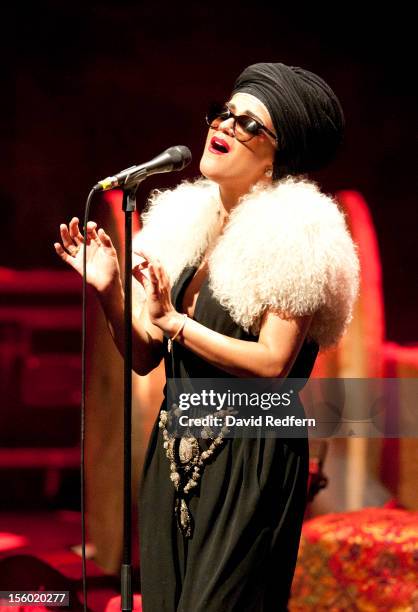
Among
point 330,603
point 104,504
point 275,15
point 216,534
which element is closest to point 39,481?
point 104,504

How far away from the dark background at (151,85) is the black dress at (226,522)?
1.26 meters

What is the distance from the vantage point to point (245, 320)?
2299mm

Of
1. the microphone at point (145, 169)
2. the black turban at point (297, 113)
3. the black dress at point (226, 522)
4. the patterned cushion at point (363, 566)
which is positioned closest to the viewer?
the microphone at point (145, 169)

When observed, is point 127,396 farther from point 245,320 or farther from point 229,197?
point 229,197

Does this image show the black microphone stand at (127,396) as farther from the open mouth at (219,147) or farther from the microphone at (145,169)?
the open mouth at (219,147)

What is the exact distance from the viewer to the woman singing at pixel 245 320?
2.26 metres

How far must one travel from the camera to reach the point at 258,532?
7.51 feet

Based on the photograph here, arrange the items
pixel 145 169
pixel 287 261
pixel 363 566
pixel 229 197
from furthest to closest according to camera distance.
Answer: pixel 363 566, pixel 229 197, pixel 287 261, pixel 145 169

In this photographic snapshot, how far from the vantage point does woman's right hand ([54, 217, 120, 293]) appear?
246 centimetres

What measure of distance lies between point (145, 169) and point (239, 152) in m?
0.35

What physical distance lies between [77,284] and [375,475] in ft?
4.30

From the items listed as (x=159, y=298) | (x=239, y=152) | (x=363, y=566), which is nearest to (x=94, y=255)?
(x=159, y=298)

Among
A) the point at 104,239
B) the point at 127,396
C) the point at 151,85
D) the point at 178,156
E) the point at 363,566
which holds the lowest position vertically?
the point at 363,566

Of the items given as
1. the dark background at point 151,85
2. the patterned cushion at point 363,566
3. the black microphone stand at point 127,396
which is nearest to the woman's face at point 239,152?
the black microphone stand at point 127,396
